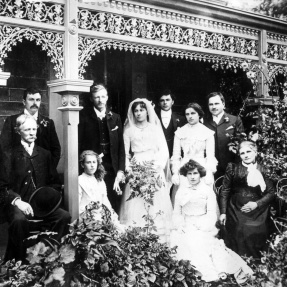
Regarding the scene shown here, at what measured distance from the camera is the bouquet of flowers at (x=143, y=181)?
754cm

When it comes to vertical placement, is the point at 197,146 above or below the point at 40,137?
below

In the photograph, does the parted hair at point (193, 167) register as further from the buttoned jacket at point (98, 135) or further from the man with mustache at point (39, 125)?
the man with mustache at point (39, 125)

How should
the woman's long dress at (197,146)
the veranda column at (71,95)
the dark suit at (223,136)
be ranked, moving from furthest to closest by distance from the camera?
the dark suit at (223,136) < the woman's long dress at (197,146) < the veranda column at (71,95)

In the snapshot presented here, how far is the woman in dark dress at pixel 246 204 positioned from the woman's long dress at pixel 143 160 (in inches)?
33.9

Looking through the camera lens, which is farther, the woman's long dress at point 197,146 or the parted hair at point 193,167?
the woman's long dress at point 197,146

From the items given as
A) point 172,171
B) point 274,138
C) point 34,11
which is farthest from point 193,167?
point 34,11

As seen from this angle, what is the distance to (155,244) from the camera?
649cm

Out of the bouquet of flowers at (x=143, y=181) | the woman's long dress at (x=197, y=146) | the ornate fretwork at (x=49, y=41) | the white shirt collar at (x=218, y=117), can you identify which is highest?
the ornate fretwork at (x=49, y=41)

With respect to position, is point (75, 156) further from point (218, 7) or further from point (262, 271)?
point (218, 7)

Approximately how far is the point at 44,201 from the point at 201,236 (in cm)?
224

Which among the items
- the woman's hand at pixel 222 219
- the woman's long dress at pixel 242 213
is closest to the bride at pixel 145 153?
the woman's hand at pixel 222 219

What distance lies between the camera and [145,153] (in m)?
7.98

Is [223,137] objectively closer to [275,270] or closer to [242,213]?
[242,213]

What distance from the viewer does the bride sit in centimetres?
782
